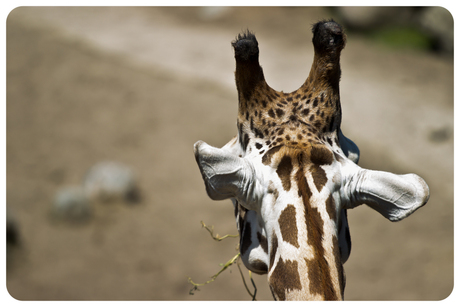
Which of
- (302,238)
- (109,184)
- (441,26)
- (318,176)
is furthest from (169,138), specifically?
(302,238)

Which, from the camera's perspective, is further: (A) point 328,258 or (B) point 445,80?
(B) point 445,80

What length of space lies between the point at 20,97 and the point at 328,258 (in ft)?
32.5

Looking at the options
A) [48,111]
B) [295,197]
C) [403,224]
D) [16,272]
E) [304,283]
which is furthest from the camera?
[48,111]

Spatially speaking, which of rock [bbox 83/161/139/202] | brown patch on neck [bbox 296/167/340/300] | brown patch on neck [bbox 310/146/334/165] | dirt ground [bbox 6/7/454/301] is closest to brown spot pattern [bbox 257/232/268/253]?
brown patch on neck [bbox 296/167/340/300]


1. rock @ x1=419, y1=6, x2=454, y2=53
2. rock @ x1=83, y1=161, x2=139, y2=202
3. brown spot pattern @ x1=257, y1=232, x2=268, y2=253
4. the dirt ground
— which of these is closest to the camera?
brown spot pattern @ x1=257, y1=232, x2=268, y2=253

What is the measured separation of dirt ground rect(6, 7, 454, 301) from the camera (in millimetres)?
6250

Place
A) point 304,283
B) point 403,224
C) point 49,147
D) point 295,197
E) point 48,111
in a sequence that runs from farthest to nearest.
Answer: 1. point 48,111
2. point 49,147
3. point 403,224
4. point 295,197
5. point 304,283

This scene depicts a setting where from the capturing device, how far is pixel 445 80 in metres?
9.94

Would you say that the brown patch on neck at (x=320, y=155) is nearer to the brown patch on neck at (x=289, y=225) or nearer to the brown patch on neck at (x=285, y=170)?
the brown patch on neck at (x=285, y=170)

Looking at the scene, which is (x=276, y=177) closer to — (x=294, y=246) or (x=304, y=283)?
(x=294, y=246)

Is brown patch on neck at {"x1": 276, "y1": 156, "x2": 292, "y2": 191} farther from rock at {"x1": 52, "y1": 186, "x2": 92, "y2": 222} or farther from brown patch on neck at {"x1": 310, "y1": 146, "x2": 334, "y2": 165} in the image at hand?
rock at {"x1": 52, "y1": 186, "x2": 92, "y2": 222}

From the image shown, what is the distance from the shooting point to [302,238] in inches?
65.6

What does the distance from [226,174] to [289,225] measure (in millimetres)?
308

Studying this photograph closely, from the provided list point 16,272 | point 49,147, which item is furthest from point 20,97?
point 16,272
